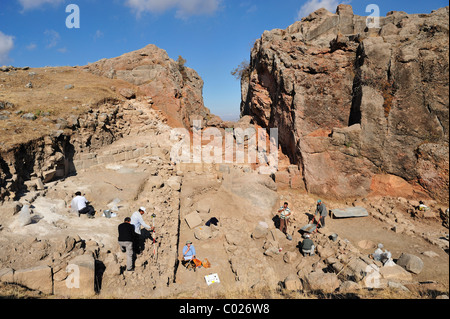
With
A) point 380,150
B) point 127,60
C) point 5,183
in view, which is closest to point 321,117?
point 380,150

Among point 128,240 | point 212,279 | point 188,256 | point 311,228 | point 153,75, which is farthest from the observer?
point 153,75

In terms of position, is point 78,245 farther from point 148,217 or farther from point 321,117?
point 321,117

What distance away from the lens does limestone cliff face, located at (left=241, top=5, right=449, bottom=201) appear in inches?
328

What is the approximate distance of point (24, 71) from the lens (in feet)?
53.1

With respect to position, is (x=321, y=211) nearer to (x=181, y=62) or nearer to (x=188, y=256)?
(x=188, y=256)

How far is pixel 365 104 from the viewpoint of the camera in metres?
10.3

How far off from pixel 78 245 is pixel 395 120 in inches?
469

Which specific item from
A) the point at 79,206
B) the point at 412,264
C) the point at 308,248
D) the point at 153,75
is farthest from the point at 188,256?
the point at 153,75

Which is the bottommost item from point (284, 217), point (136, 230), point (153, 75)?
point (284, 217)

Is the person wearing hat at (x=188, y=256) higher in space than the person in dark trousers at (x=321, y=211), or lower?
lower

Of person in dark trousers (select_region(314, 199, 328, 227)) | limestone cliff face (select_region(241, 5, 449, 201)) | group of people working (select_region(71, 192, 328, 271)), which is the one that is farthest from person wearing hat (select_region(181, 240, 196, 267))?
limestone cliff face (select_region(241, 5, 449, 201))

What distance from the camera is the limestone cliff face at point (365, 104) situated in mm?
8336

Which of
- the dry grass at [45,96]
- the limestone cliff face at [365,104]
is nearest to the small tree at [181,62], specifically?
the dry grass at [45,96]

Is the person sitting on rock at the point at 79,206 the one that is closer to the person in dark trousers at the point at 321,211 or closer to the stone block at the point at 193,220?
the stone block at the point at 193,220
